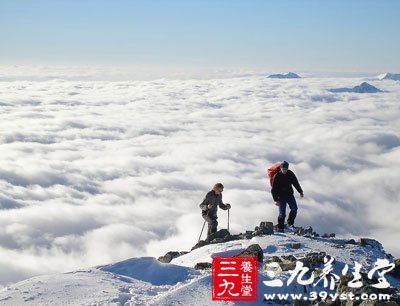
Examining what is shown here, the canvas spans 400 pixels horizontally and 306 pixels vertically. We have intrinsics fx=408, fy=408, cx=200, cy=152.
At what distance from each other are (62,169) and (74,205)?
43.3 meters

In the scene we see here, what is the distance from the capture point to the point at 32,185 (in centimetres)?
16300

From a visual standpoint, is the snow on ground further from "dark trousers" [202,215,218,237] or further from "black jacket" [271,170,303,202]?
"dark trousers" [202,215,218,237]

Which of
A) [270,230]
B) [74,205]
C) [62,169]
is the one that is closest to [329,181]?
[74,205]

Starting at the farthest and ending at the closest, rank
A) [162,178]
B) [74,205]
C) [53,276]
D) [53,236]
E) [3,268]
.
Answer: [162,178] → [74,205] → [53,236] → [3,268] → [53,276]

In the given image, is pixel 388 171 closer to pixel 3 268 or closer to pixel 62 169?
pixel 62 169

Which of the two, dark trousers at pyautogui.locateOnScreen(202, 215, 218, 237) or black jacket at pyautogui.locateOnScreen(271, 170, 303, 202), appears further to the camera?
dark trousers at pyautogui.locateOnScreen(202, 215, 218, 237)

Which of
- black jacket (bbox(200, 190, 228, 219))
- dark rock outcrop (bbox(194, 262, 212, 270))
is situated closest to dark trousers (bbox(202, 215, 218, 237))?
black jacket (bbox(200, 190, 228, 219))

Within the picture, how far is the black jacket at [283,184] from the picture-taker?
490 inches

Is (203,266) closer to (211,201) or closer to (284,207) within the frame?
(211,201)

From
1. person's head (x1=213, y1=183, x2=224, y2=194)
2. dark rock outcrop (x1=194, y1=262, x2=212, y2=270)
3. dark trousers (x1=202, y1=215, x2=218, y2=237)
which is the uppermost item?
person's head (x1=213, y1=183, x2=224, y2=194)

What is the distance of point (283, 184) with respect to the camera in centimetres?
1255

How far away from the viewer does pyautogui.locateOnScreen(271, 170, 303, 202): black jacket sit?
12.5 m

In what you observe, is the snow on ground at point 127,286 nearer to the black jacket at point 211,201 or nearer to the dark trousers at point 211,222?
the black jacket at point 211,201

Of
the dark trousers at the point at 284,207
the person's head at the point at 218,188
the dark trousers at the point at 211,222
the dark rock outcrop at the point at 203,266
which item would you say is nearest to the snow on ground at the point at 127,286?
the dark rock outcrop at the point at 203,266
